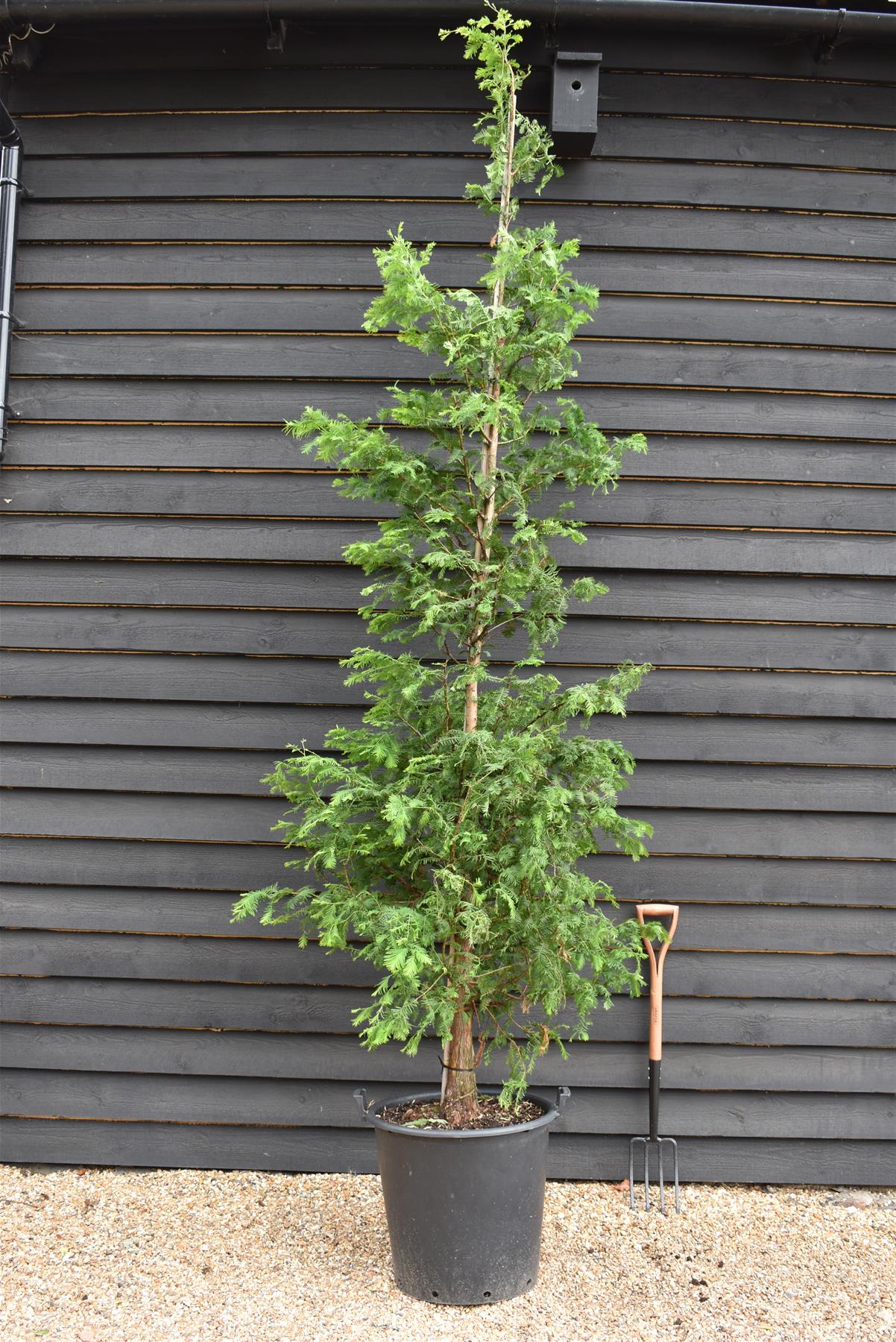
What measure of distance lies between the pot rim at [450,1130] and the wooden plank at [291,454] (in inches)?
78.2

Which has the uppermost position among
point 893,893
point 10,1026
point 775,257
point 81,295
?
point 775,257

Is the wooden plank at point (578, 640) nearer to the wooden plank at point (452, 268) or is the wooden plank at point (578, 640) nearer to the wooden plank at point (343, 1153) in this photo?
the wooden plank at point (452, 268)

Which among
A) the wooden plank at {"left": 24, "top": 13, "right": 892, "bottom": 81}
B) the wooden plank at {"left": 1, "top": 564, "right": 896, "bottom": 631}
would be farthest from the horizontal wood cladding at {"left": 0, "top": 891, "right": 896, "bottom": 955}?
the wooden plank at {"left": 24, "top": 13, "right": 892, "bottom": 81}

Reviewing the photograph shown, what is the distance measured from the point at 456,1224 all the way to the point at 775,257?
3138mm

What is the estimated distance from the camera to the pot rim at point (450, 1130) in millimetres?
2490

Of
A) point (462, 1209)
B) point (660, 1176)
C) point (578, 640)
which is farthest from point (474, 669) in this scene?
point (660, 1176)

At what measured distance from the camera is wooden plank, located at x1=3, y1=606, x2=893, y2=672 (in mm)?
3336

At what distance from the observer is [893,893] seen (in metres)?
3.32

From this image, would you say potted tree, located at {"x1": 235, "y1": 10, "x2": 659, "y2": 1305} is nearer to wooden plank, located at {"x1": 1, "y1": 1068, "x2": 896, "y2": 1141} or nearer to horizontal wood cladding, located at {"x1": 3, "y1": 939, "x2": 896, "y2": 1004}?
horizontal wood cladding, located at {"x1": 3, "y1": 939, "x2": 896, "y2": 1004}

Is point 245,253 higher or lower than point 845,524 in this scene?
→ higher

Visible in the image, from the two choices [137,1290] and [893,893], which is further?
[893,893]

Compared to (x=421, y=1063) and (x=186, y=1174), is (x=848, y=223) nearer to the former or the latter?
(x=421, y=1063)

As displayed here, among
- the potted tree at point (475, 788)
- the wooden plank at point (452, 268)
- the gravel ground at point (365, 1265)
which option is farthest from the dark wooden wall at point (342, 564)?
the potted tree at point (475, 788)

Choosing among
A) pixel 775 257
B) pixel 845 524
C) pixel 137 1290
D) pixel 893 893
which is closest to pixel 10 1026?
pixel 137 1290
